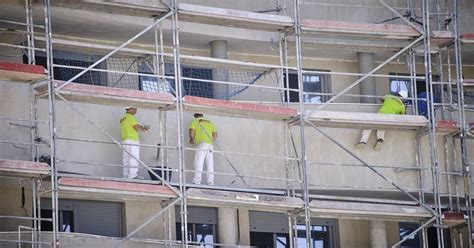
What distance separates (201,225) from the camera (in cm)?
3816

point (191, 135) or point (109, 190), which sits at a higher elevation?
point (191, 135)

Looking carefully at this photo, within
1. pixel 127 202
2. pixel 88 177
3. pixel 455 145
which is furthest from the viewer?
pixel 455 145

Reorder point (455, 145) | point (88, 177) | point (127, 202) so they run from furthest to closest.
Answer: point (455, 145) < point (127, 202) < point (88, 177)

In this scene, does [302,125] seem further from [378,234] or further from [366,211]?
[378,234]

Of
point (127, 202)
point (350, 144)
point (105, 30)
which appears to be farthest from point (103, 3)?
point (350, 144)

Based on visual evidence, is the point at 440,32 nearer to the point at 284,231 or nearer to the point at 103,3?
the point at 284,231

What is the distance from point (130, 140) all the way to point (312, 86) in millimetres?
6560

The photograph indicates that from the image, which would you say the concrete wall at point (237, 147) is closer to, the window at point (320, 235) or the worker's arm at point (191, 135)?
the worker's arm at point (191, 135)

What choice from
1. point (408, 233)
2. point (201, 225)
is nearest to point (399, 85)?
point (408, 233)

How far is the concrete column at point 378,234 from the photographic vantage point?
1558 inches

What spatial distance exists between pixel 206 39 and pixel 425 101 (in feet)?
17.3

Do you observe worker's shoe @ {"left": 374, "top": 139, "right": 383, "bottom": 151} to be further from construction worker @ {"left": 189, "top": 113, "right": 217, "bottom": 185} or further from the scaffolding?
construction worker @ {"left": 189, "top": 113, "right": 217, "bottom": 185}

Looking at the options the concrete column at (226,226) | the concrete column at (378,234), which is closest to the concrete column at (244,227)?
the concrete column at (226,226)

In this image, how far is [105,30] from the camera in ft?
124
